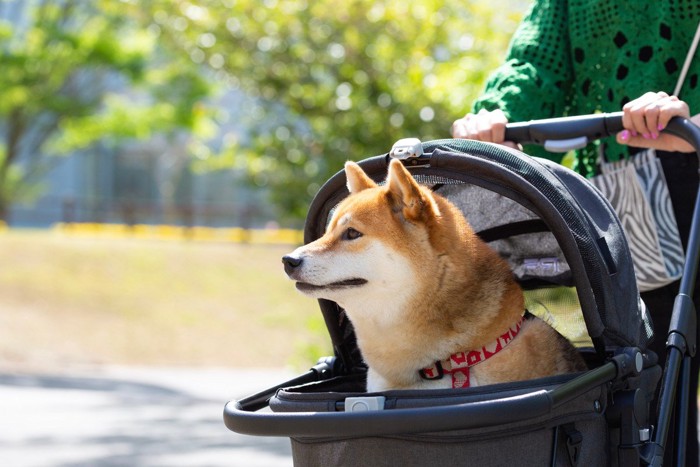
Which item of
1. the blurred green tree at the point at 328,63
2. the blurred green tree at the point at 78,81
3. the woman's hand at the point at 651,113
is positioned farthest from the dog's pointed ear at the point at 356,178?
the blurred green tree at the point at 78,81

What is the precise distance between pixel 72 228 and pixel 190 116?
4.74 m

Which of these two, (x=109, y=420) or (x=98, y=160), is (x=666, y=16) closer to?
(x=109, y=420)

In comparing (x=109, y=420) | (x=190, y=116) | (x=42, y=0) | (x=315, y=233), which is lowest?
(x=109, y=420)

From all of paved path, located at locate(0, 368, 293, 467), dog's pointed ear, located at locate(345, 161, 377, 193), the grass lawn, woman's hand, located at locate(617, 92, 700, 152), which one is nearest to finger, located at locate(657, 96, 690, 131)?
woman's hand, located at locate(617, 92, 700, 152)

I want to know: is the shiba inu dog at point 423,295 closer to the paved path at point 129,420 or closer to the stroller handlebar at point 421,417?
the stroller handlebar at point 421,417

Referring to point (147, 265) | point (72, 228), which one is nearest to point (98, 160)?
point (72, 228)

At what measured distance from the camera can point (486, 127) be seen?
3221 millimetres

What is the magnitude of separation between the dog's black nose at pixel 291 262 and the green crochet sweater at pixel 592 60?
0.93 metres

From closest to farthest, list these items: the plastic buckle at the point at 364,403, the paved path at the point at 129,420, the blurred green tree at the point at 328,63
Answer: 1. the plastic buckle at the point at 364,403
2. the paved path at the point at 129,420
3. the blurred green tree at the point at 328,63

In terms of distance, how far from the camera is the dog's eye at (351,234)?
125 inches

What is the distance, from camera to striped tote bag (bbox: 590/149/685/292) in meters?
3.25

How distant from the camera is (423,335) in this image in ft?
9.69

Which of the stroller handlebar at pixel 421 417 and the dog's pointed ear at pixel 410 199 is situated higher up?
the dog's pointed ear at pixel 410 199

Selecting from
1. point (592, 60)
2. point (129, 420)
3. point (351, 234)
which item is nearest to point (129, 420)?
point (129, 420)
